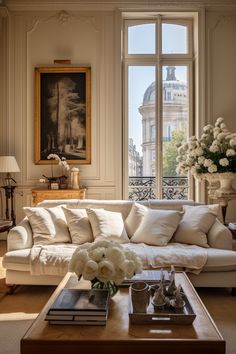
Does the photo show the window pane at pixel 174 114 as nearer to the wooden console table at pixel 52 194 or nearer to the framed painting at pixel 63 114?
the framed painting at pixel 63 114

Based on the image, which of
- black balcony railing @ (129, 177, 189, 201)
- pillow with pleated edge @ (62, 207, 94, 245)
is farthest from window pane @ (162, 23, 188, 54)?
pillow with pleated edge @ (62, 207, 94, 245)

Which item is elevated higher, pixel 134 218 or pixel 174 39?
pixel 174 39

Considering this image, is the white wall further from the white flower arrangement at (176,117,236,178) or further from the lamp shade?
the white flower arrangement at (176,117,236,178)

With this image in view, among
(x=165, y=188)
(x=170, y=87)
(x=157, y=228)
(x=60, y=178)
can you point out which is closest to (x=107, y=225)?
(x=157, y=228)

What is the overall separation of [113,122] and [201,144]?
1.89 m

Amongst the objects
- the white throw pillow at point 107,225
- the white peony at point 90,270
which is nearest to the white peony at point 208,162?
the white throw pillow at point 107,225

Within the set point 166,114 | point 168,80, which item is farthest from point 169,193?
point 168,80

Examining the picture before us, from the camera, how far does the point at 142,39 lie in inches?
239

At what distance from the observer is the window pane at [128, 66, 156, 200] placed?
605cm

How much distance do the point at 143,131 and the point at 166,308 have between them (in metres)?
4.34

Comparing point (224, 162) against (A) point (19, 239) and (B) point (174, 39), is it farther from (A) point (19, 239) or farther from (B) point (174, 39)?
(B) point (174, 39)

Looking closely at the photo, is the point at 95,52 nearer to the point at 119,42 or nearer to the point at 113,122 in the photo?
the point at 119,42

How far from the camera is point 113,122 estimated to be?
5.85m

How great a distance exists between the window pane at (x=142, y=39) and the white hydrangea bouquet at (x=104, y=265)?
15.2ft
